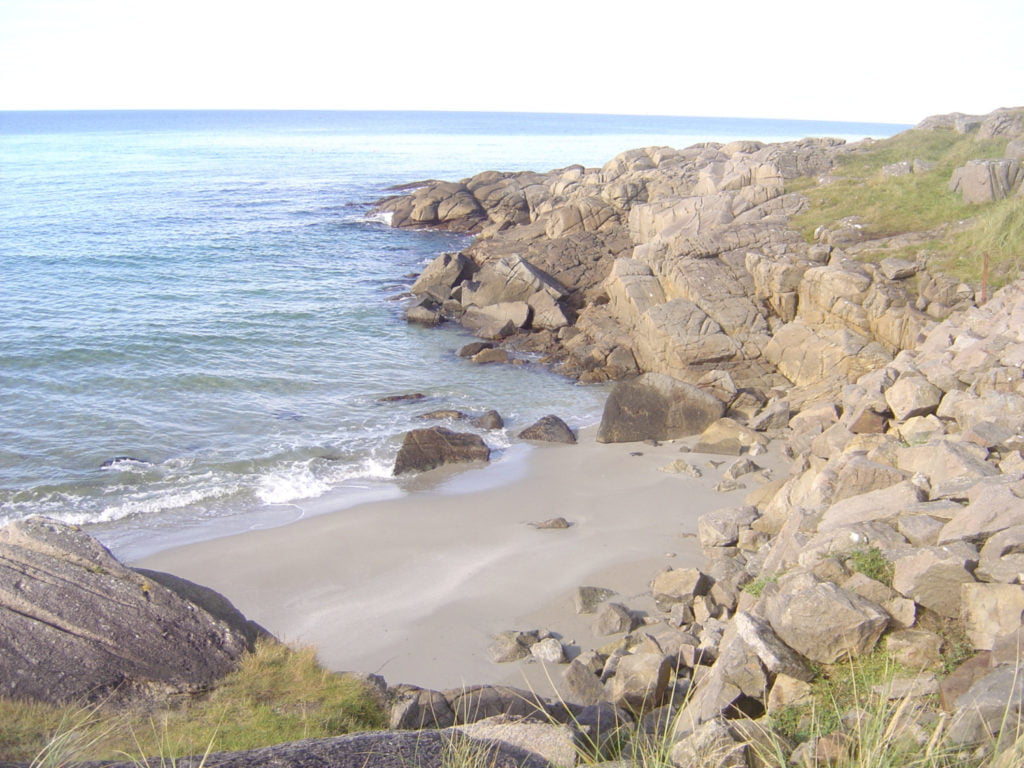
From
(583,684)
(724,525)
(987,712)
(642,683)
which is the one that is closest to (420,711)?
(583,684)

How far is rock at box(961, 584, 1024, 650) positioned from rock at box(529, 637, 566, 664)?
4763 millimetres

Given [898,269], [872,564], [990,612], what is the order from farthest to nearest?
1. [898,269]
2. [872,564]
3. [990,612]

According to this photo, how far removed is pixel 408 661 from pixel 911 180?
24.5m

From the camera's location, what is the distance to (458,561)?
12.9m

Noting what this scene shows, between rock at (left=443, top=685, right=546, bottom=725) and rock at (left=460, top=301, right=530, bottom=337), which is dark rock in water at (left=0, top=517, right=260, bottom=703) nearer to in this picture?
rock at (left=443, top=685, right=546, bottom=725)

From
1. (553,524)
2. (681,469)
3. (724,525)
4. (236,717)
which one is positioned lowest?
(553,524)

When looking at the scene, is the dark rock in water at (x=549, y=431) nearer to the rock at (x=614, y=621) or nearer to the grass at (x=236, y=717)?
the rock at (x=614, y=621)

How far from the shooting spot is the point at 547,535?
45.0 feet

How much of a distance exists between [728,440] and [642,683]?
989cm

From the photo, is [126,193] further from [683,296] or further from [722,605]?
[722,605]

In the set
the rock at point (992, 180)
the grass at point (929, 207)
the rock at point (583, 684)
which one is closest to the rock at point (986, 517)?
the rock at point (583, 684)

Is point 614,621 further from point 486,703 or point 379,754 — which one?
point 379,754

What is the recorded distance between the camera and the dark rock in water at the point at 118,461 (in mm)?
16828

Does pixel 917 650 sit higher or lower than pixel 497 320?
higher
